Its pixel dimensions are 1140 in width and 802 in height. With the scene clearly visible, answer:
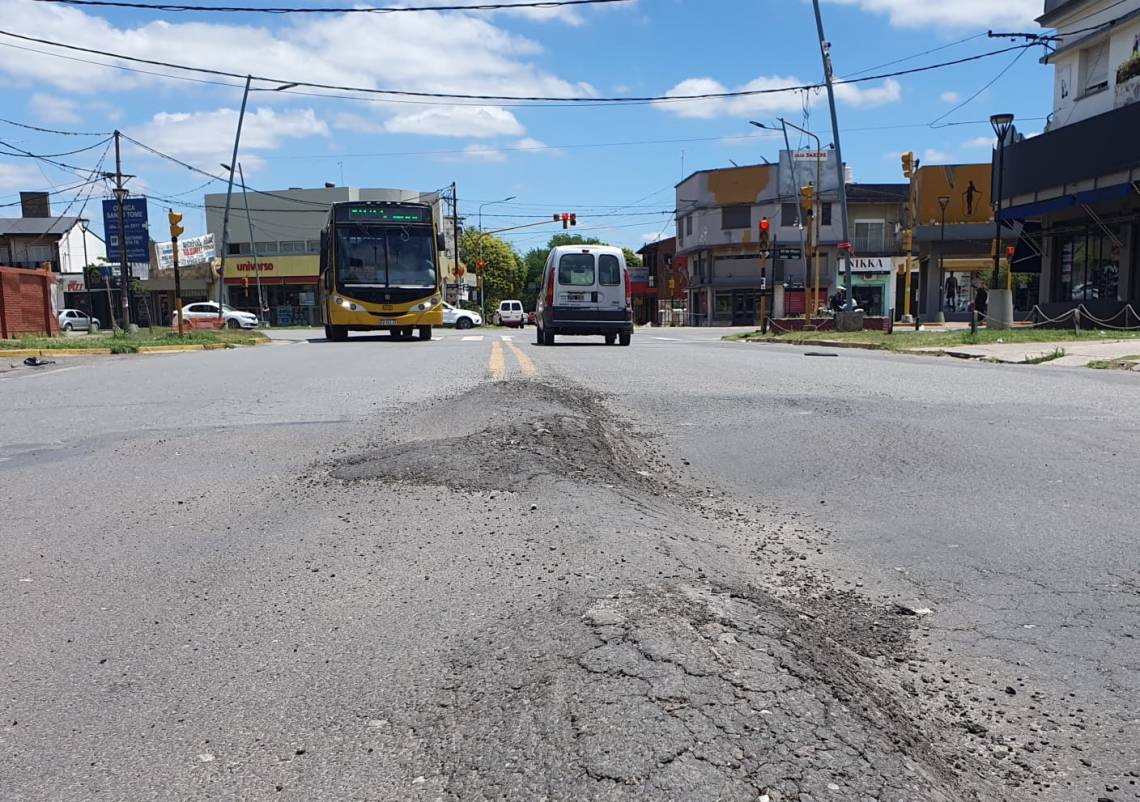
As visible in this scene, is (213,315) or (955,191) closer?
(213,315)

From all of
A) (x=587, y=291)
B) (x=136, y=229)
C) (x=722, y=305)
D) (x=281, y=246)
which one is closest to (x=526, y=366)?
(x=587, y=291)

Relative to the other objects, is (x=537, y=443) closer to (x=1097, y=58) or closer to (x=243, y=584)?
(x=243, y=584)

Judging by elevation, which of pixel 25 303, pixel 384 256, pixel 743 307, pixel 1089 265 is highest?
pixel 384 256

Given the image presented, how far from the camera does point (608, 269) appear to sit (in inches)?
845

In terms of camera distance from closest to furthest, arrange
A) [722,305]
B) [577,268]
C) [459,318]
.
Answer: [577,268] < [459,318] < [722,305]

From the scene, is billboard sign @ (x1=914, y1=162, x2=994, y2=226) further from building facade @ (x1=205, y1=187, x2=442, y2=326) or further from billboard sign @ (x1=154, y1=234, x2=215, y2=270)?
billboard sign @ (x1=154, y1=234, x2=215, y2=270)

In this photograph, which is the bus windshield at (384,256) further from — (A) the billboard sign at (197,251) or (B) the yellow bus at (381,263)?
(A) the billboard sign at (197,251)

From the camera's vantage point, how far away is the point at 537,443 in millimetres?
6422

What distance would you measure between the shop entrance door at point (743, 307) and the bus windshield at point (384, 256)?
44080 mm

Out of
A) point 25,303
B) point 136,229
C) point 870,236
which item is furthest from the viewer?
point 870,236

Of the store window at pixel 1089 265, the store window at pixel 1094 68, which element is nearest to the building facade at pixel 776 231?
the store window at pixel 1089 265

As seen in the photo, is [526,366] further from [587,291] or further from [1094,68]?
[1094,68]

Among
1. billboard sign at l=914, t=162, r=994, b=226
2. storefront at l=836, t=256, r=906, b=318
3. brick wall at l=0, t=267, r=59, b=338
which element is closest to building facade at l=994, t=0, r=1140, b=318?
billboard sign at l=914, t=162, r=994, b=226

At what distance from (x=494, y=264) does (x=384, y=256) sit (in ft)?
257
